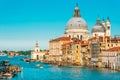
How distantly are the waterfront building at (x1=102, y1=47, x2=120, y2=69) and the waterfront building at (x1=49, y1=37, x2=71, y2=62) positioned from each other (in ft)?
89.4

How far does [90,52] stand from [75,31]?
1060 inches

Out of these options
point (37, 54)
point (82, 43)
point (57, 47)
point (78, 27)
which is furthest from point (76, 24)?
point (37, 54)

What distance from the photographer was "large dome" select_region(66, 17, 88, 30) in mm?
117812

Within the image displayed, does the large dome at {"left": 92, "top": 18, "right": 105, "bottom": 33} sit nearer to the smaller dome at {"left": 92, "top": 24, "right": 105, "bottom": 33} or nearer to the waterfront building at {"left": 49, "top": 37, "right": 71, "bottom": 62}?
the smaller dome at {"left": 92, "top": 24, "right": 105, "bottom": 33}

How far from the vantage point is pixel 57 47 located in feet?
372

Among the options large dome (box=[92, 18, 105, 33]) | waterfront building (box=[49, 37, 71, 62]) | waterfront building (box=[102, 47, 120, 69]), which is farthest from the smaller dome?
waterfront building (box=[102, 47, 120, 69])

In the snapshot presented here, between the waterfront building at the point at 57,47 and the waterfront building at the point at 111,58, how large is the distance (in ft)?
89.4

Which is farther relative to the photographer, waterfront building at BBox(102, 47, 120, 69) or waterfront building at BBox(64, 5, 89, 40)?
waterfront building at BBox(64, 5, 89, 40)

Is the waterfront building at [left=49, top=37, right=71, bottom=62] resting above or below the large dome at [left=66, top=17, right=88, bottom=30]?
below

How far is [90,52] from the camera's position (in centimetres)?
9138

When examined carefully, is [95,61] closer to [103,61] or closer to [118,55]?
[103,61]

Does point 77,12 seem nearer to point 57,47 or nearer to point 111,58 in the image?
point 57,47

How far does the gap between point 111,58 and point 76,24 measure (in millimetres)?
39059

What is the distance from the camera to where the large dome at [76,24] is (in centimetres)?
11781
